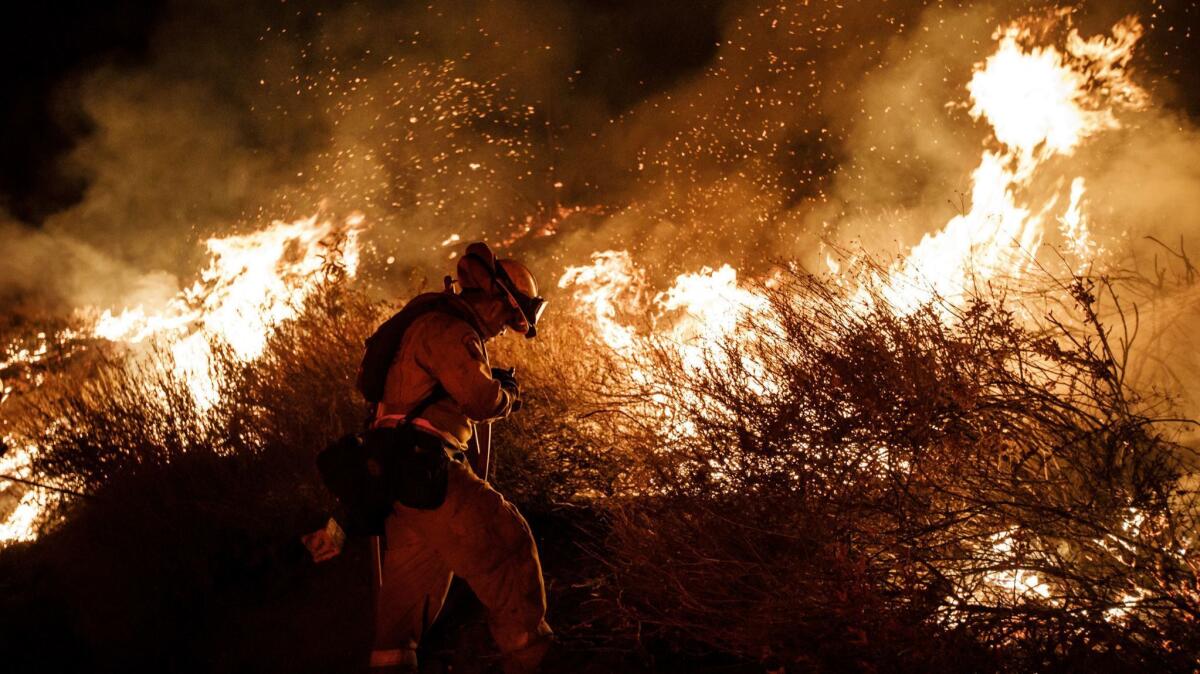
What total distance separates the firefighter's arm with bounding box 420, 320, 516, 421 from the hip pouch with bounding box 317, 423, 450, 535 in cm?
19

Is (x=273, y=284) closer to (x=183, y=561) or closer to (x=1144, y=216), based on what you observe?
(x=183, y=561)

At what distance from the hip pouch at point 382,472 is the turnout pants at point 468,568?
0.09m

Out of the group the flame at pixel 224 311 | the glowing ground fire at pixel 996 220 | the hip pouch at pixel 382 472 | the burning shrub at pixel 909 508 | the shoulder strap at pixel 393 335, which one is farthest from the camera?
the flame at pixel 224 311

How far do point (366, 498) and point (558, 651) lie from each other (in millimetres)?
1098

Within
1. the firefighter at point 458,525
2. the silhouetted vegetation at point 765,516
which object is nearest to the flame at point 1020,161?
the silhouetted vegetation at point 765,516

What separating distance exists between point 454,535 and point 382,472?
1.17ft

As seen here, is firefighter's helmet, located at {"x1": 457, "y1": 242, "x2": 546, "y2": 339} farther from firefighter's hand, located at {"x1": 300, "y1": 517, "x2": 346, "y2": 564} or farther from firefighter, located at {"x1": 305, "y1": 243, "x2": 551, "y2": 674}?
firefighter's hand, located at {"x1": 300, "y1": 517, "x2": 346, "y2": 564}

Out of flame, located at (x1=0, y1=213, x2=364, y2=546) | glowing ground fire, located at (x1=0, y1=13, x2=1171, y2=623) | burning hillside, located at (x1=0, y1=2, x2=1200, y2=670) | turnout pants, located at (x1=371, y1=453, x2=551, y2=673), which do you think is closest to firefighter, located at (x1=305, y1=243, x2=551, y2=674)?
turnout pants, located at (x1=371, y1=453, x2=551, y2=673)

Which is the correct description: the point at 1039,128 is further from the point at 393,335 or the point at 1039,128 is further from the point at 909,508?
the point at 393,335

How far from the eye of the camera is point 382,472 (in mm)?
2846

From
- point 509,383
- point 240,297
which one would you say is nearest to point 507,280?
point 509,383

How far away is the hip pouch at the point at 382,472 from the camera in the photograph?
2770 mm

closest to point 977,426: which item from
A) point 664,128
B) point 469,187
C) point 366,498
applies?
point 366,498

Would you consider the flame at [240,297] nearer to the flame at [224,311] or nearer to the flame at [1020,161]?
the flame at [224,311]
